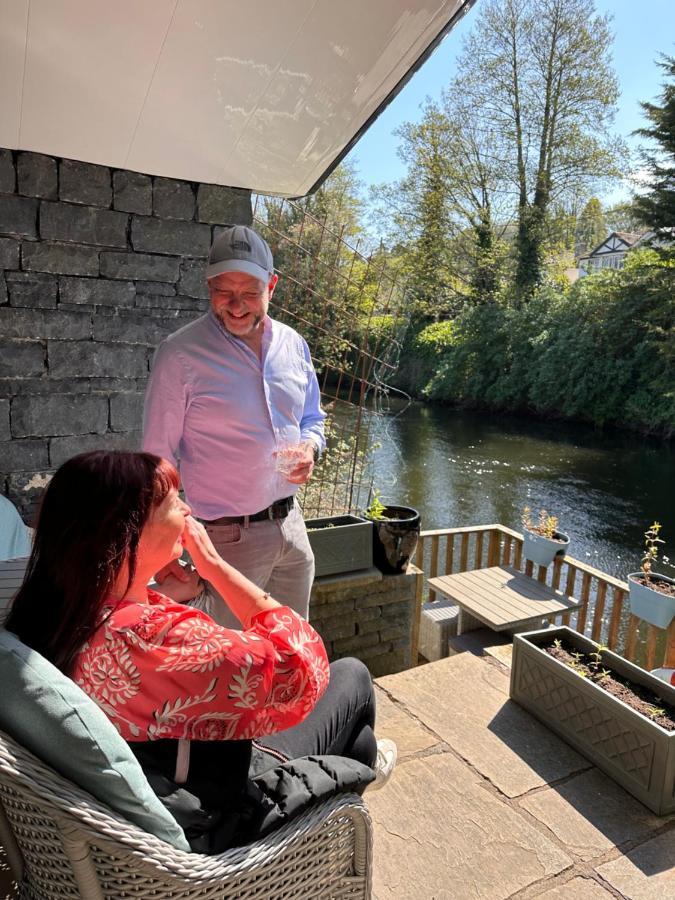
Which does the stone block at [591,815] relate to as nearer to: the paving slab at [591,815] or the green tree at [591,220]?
the paving slab at [591,815]

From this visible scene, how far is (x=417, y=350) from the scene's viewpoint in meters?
17.1

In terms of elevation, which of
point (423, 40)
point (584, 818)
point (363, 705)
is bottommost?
point (584, 818)

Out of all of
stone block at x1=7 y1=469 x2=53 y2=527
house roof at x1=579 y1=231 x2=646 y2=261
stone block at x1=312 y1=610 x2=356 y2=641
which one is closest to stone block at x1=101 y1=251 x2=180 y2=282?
stone block at x1=7 y1=469 x2=53 y2=527

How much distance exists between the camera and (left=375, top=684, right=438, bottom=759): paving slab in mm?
2057

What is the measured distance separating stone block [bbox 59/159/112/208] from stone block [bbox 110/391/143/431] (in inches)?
27.9

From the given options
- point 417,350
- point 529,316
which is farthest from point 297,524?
point 417,350

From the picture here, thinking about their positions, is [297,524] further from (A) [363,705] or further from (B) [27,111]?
(B) [27,111]

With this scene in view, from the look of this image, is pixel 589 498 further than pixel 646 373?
No

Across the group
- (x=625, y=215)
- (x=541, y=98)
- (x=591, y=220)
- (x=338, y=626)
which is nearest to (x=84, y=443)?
(x=338, y=626)

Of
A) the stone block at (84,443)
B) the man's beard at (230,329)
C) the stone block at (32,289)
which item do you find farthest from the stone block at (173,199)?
the man's beard at (230,329)

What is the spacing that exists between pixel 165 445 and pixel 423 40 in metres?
1.20

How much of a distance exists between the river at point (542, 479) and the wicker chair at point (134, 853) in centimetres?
568

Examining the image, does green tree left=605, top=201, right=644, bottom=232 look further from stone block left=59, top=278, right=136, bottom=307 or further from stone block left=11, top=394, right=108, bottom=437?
stone block left=11, top=394, right=108, bottom=437

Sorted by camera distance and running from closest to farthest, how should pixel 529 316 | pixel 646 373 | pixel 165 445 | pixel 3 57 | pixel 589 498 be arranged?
pixel 3 57
pixel 165 445
pixel 589 498
pixel 646 373
pixel 529 316
